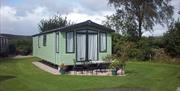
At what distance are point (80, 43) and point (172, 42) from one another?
11.6 metres

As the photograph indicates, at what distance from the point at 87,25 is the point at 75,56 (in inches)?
83.3

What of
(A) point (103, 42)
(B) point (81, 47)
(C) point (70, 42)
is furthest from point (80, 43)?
(A) point (103, 42)

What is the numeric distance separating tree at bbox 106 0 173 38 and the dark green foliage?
16.2ft

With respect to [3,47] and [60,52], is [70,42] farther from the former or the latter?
[3,47]

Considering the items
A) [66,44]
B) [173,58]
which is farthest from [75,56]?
[173,58]

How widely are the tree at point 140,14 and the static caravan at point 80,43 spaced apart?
13.6m

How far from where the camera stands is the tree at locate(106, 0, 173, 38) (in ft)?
119

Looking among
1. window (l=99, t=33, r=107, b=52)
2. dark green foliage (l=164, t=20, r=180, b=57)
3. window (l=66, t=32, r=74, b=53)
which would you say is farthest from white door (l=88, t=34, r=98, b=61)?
dark green foliage (l=164, t=20, r=180, b=57)

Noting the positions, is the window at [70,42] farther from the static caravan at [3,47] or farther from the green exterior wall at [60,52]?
the static caravan at [3,47]

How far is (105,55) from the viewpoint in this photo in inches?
891

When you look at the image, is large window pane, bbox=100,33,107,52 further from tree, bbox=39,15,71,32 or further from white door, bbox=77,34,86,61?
tree, bbox=39,15,71,32

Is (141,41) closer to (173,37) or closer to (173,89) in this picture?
(173,37)

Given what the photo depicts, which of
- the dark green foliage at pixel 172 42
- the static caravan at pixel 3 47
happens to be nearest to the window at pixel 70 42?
the dark green foliage at pixel 172 42

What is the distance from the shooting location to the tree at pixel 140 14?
1422 inches
